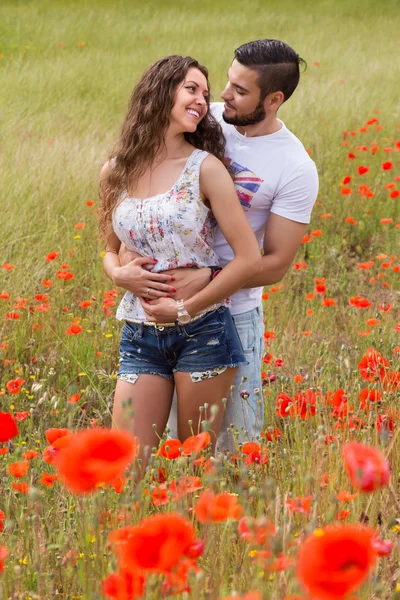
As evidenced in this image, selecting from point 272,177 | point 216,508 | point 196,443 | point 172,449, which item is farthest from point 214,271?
point 216,508

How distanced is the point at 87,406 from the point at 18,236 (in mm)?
1393

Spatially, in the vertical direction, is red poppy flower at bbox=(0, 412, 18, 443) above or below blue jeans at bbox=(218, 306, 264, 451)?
above

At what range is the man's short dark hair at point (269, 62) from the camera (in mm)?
2666

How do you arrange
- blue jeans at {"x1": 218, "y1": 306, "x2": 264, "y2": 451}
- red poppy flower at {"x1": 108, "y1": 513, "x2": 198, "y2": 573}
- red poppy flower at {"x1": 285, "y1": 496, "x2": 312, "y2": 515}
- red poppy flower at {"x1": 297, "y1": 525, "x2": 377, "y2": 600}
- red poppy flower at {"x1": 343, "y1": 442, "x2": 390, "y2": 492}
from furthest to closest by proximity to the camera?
blue jeans at {"x1": 218, "y1": 306, "x2": 264, "y2": 451}, red poppy flower at {"x1": 285, "y1": 496, "x2": 312, "y2": 515}, red poppy flower at {"x1": 343, "y1": 442, "x2": 390, "y2": 492}, red poppy flower at {"x1": 108, "y1": 513, "x2": 198, "y2": 573}, red poppy flower at {"x1": 297, "y1": 525, "x2": 377, "y2": 600}

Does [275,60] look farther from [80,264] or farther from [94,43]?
[94,43]

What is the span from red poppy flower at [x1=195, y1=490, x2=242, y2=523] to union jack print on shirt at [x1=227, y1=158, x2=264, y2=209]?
1.46m

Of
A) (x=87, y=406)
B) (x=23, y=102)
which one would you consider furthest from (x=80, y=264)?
(x=23, y=102)

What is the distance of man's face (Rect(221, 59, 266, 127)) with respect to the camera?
2658mm

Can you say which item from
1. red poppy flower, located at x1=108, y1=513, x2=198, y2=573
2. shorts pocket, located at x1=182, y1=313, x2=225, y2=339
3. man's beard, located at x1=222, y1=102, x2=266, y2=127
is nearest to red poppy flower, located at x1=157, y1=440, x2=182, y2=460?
shorts pocket, located at x1=182, y1=313, x2=225, y2=339

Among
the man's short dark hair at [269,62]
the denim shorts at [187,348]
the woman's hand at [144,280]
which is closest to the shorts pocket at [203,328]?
the denim shorts at [187,348]

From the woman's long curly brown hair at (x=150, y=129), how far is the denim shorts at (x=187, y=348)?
49cm

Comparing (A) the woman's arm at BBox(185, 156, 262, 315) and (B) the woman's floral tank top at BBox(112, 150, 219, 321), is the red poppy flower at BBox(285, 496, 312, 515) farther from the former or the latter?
(B) the woman's floral tank top at BBox(112, 150, 219, 321)

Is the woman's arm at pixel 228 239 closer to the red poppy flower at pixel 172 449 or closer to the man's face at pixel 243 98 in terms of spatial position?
the man's face at pixel 243 98

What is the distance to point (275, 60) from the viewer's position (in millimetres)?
2697
